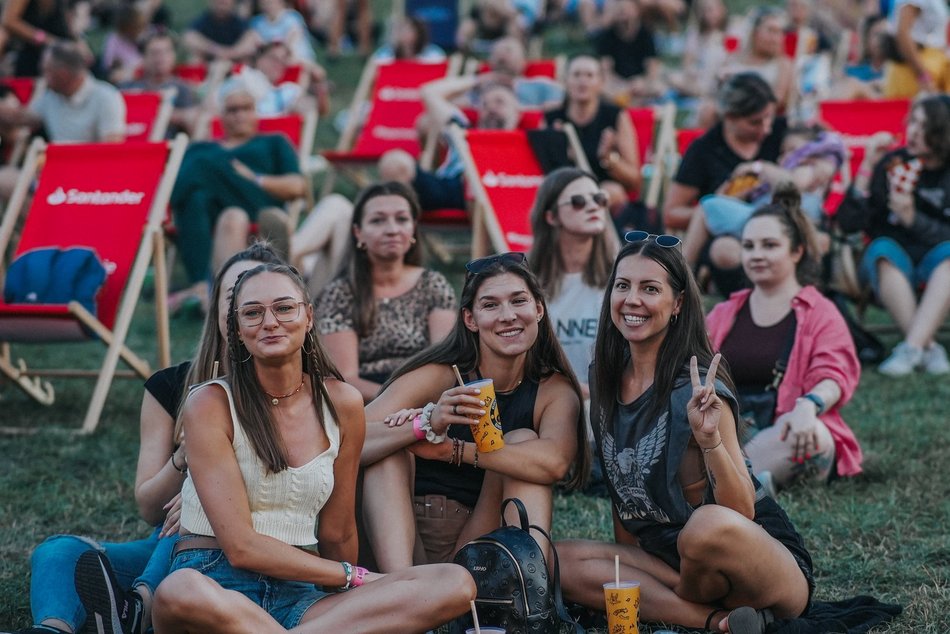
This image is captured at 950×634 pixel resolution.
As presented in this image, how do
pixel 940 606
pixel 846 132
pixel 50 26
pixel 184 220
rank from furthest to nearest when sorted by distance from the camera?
pixel 50 26, pixel 846 132, pixel 184 220, pixel 940 606

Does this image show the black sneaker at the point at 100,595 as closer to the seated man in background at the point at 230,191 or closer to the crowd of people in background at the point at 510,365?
the crowd of people in background at the point at 510,365

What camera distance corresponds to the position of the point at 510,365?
399 cm

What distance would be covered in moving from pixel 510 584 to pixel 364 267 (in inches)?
89.0

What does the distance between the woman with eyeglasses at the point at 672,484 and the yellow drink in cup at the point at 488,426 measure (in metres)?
0.33

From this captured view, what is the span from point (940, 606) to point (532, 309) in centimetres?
142

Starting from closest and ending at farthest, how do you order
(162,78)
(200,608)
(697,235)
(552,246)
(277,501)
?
1. (200,608)
2. (277,501)
3. (552,246)
4. (697,235)
5. (162,78)

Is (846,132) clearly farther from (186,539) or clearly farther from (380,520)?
(186,539)

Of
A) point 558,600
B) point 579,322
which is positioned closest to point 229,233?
point 579,322

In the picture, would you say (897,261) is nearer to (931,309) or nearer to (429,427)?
(931,309)

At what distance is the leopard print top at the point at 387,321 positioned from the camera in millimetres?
5410

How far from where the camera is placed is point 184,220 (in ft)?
26.2

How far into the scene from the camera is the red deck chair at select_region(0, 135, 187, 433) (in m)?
6.05

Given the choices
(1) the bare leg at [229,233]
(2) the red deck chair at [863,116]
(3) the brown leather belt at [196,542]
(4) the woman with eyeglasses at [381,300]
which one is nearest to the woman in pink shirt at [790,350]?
(4) the woman with eyeglasses at [381,300]

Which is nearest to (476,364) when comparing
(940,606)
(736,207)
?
(940,606)
